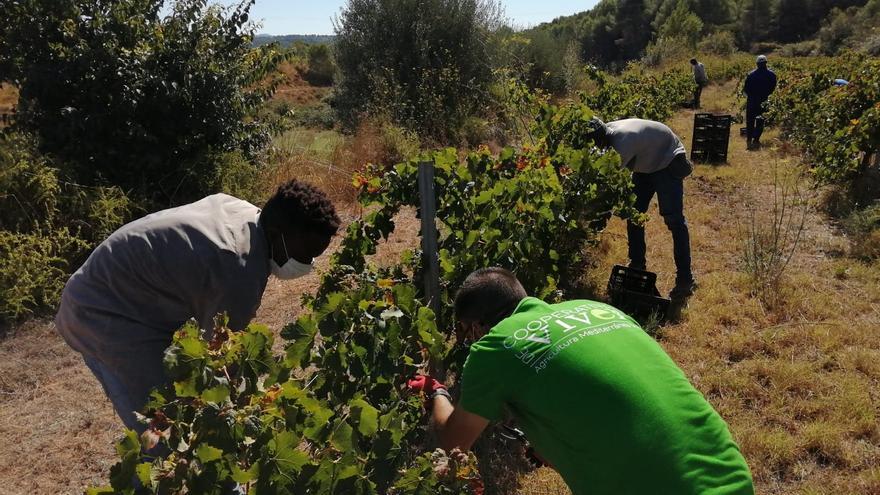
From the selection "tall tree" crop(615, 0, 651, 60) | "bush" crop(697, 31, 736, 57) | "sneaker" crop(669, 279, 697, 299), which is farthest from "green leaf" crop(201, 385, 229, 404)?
"tall tree" crop(615, 0, 651, 60)

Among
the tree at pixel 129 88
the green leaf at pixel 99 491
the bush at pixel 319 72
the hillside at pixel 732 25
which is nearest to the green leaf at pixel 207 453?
the green leaf at pixel 99 491

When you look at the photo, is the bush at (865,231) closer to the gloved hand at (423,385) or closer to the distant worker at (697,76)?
the gloved hand at (423,385)

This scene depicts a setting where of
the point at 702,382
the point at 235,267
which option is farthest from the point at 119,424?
→ the point at 702,382

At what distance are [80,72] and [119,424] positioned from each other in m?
3.77

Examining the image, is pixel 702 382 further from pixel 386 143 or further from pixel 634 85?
pixel 634 85

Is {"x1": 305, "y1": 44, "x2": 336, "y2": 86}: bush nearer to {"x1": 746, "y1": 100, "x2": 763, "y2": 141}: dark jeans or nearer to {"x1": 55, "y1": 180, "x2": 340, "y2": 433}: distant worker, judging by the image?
{"x1": 746, "y1": 100, "x2": 763, "y2": 141}: dark jeans

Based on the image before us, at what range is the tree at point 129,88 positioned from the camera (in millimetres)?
5727

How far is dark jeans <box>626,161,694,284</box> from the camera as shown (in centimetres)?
460

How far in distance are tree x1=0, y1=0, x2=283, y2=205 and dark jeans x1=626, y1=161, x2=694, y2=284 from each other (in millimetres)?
4276

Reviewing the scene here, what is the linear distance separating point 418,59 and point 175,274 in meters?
10.4

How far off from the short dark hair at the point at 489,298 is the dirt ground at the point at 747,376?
4.38 feet

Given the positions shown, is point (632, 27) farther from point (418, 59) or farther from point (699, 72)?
point (418, 59)

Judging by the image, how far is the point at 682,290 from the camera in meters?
4.86

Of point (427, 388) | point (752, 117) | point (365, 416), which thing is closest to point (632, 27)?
point (752, 117)
